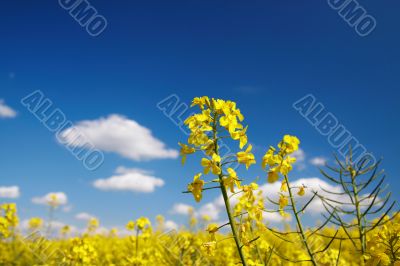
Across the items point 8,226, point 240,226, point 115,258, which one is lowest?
point 8,226

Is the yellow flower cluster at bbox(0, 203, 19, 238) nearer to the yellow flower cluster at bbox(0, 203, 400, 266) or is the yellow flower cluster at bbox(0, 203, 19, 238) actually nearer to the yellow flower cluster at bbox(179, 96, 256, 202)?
the yellow flower cluster at bbox(0, 203, 400, 266)

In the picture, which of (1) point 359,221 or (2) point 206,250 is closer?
(2) point 206,250

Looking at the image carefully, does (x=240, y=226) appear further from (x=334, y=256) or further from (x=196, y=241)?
(x=196, y=241)

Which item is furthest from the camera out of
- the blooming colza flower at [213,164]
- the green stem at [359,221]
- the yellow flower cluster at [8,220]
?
the yellow flower cluster at [8,220]

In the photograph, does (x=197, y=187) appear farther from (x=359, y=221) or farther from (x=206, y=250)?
(x=359, y=221)

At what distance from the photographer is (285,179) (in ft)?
9.26

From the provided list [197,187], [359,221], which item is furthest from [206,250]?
[359,221]

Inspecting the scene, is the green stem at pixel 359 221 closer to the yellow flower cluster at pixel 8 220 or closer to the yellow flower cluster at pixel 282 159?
the yellow flower cluster at pixel 282 159

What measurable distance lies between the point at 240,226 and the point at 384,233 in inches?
46.6

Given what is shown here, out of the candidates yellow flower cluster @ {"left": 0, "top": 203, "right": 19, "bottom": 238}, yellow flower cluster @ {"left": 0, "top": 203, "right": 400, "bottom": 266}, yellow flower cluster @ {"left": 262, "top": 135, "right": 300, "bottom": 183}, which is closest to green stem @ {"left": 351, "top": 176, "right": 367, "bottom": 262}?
yellow flower cluster @ {"left": 0, "top": 203, "right": 400, "bottom": 266}

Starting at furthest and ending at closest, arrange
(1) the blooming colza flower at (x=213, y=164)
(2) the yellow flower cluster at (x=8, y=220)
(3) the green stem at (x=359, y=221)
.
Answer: (2) the yellow flower cluster at (x=8, y=220)
(3) the green stem at (x=359, y=221)
(1) the blooming colza flower at (x=213, y=164)

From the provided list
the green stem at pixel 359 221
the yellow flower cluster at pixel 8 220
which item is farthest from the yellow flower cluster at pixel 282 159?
the yellow flower cluster at pixel 8 220

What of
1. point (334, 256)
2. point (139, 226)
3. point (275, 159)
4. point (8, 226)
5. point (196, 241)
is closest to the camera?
point (275, 159)

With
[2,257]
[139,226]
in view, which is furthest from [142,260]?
[2,257]
